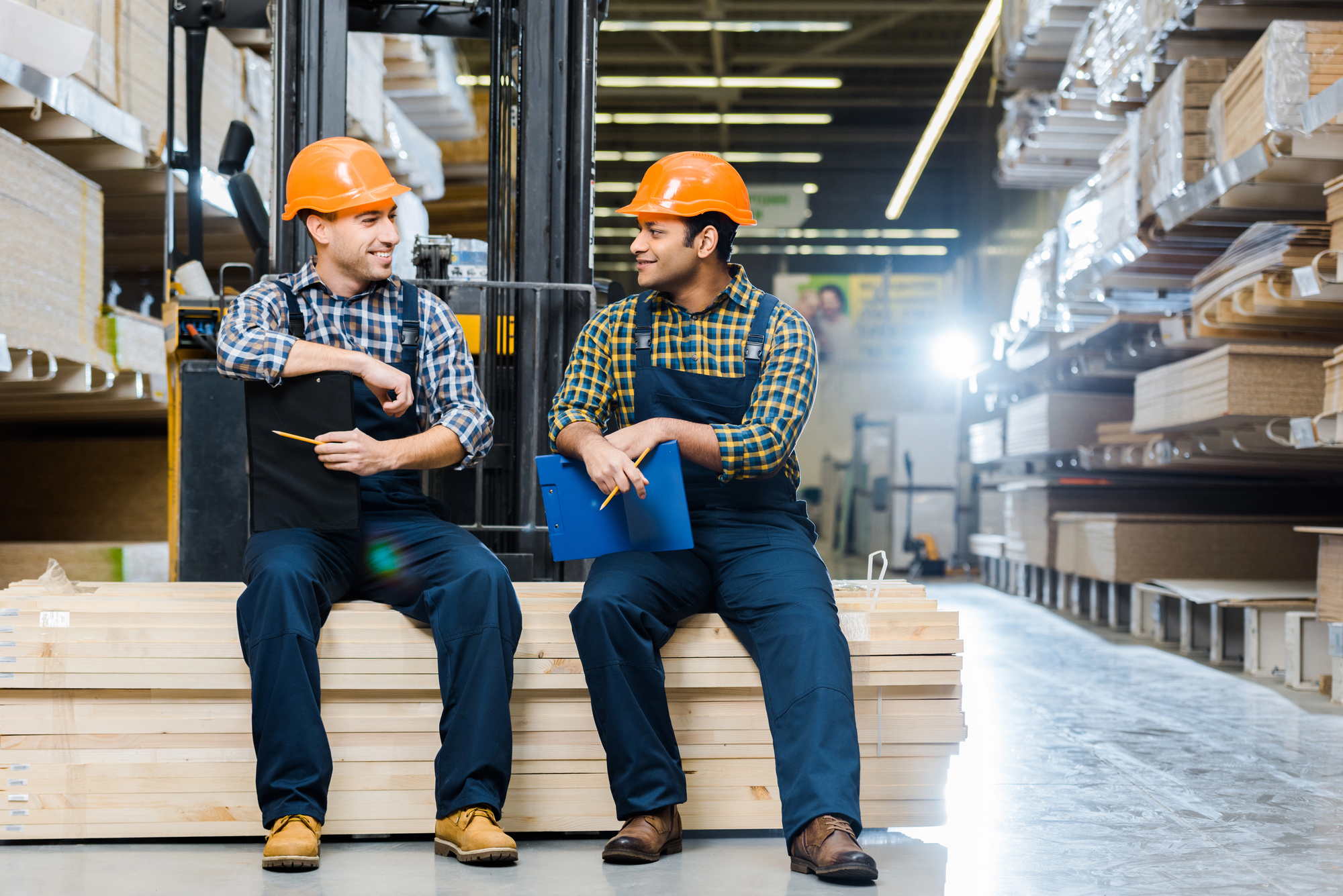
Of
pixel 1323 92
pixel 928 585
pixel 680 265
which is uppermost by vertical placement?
pixel 1323 92

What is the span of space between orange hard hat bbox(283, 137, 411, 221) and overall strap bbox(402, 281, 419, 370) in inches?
10.5

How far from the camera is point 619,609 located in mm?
2773

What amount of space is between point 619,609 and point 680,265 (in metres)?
1.01

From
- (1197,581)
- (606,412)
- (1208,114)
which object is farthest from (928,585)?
(606,412)

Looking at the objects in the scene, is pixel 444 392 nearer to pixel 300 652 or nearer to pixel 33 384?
pixel 300 652

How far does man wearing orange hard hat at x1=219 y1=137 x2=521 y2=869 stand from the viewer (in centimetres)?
264

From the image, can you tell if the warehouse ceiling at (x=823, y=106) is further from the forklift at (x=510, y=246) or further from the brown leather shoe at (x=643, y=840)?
the brown leather shoe at (x=643, y=840)

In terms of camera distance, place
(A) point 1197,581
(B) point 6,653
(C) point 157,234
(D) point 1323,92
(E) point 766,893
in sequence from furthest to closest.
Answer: (C) point 157,234, (A) point 1197,581, (D) point 1323,92, (B) point 6,653, (E) point 766,893

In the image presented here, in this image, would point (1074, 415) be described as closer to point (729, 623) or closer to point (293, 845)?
point (729, 623)

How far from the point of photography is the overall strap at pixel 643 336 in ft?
10.6

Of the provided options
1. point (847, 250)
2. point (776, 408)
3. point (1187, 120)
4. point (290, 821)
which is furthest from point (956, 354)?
point (290, 821)

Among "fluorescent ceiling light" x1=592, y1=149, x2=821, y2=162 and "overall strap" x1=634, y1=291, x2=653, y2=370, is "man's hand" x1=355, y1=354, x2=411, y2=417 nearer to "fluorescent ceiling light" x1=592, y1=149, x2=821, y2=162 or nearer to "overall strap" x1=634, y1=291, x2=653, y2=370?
"overall strap" x1=634, y1=291, x2=653, y2=370

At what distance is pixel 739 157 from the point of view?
19766 millimetres

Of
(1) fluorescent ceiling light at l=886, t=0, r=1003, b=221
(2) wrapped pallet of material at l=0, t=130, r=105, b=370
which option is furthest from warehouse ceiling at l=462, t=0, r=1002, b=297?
A: (2) wrapped pallet of material at l=0, t=130, r=105, b=370
